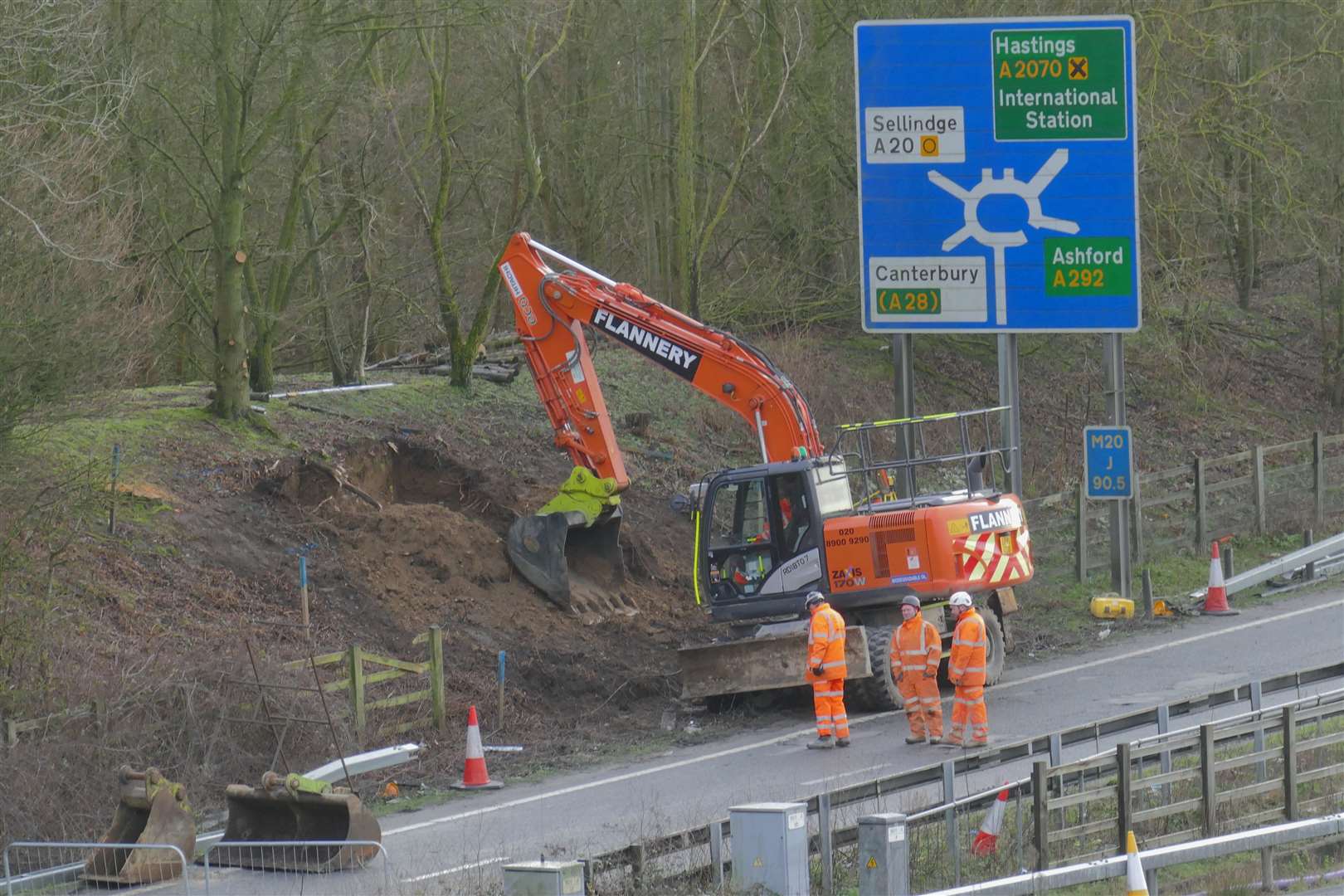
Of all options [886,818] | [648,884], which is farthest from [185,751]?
[886,818]

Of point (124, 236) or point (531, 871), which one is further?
point (124, 236)

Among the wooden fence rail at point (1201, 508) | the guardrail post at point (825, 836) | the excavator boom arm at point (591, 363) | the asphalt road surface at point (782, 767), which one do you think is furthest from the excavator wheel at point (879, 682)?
the wooden fence rail at point (1201, 508)

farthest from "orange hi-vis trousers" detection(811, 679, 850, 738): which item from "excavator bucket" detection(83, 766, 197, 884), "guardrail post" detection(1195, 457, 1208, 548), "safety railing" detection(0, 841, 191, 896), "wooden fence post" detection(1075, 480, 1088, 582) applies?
"guardrail post" detection(1195, 457, 1208, 548)

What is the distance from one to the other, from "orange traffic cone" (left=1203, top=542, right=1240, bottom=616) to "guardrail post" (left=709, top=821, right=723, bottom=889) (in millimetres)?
13263

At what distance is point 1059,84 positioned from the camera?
20297 mm

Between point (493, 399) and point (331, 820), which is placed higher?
point (493, 399)

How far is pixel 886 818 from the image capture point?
31.0 feet

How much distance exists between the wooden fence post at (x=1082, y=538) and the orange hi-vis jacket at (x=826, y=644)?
913cm

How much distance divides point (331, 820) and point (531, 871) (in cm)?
343

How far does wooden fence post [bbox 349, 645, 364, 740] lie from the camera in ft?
48.4

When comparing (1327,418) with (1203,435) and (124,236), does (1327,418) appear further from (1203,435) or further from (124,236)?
(124,236)

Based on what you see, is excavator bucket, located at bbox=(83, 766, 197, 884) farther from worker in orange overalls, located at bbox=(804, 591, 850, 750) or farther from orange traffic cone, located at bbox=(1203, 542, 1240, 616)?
orange traffic cone, located at bbox=(1203, 542, 1240, 616)

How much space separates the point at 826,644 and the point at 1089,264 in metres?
7.19

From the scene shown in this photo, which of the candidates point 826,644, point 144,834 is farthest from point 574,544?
point 144,834
